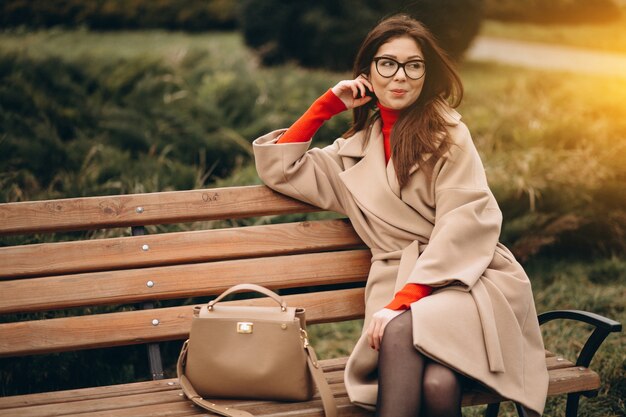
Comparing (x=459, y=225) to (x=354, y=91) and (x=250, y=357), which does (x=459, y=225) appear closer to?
(x=354, y=91)

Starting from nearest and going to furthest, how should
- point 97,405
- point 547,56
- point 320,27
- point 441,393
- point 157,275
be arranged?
1. point 441,393
2. point 97,405
3. point 157,275
4. point 320,27
5. point 547,56

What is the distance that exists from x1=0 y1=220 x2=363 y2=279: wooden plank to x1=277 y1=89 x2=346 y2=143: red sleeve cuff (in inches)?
15.2

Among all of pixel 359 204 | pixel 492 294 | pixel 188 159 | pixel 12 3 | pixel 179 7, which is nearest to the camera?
pixel 492 294

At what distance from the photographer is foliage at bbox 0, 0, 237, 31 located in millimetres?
16938

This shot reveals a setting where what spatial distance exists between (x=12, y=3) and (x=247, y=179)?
44.2ft

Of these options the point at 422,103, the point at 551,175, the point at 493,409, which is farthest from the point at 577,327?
the point at 422,103

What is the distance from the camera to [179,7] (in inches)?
703

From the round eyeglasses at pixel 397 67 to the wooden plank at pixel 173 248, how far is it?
2.31 feet

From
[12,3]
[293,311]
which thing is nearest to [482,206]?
[293,311]

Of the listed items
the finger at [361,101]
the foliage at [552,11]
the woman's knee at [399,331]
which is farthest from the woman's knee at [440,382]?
the foliage at [552,11]

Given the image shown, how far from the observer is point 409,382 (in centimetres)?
266

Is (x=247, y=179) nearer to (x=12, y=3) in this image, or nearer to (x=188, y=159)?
(x=188, y=159)

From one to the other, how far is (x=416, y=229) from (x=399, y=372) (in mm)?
628

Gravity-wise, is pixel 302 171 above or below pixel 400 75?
below
